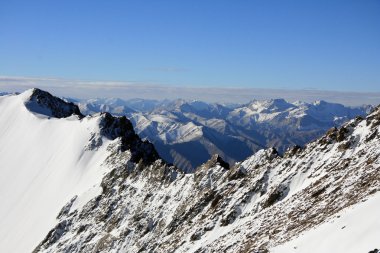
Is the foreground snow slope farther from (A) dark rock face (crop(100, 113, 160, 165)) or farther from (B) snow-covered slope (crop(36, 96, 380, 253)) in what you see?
(A) dark rock face (crop(100, 113, 160, 165))

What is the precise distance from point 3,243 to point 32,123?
60.4 metres

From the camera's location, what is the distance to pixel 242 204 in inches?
2475

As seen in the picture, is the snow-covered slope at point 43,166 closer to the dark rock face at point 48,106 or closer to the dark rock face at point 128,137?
the dark rock face at point 128,137

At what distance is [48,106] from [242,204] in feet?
430

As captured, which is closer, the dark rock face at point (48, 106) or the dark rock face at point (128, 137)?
the dark rock face at point (128, 137)

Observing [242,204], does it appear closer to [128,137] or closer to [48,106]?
[128,137]

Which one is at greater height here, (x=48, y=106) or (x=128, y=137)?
(x=48, y=106)

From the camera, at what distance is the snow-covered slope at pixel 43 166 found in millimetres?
103150

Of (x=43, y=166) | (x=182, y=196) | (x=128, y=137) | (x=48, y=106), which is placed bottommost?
(x=43, y=166)

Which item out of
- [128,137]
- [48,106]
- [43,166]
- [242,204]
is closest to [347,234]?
[242,204]

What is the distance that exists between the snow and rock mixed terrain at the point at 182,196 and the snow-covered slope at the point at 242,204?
195 mm

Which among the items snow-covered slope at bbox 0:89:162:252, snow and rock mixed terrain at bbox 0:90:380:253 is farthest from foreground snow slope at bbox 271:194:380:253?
snow-covered slope at bbox 0:89:162:252

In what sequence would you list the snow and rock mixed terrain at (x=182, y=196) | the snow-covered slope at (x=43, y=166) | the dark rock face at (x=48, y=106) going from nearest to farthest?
the snow and rock mixed terrain at (x=182, y=196), the snow-covered slope at (x=43, y=166), the dark rock face at (x=48, y=106)

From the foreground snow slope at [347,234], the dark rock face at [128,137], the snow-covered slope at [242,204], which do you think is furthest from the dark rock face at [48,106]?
the foreground snow slope at [347,234]
